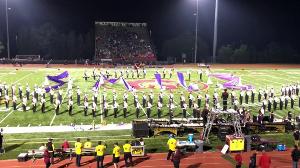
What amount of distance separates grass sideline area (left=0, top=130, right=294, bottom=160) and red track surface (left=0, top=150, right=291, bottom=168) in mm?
864

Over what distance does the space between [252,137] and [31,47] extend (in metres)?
50.0

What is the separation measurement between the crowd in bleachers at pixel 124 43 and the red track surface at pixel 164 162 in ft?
141

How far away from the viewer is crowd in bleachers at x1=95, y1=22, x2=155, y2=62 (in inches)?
2406

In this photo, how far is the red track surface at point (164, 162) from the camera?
15.7 m

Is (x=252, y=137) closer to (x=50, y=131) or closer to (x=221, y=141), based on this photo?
(x=221, y=141)

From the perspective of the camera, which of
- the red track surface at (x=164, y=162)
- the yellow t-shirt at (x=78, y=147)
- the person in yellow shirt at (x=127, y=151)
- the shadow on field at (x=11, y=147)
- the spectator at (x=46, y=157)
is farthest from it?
the shadow on field at (x=11, y=147)

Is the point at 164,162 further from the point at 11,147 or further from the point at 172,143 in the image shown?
the point at 11,147

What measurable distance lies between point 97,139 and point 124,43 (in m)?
47.3

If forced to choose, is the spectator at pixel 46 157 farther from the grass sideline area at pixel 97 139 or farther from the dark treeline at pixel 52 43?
the dark treeline at pixel 52 43

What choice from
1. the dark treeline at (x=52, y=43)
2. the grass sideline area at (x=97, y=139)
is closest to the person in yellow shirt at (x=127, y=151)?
the grass sideline area at (x=97, y=139)

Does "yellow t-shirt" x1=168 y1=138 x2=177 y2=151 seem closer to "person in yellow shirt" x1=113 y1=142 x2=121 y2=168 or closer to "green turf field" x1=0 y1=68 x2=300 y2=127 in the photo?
"person in yellow shirt" x1=113 y1=142 x2=121 y2=168

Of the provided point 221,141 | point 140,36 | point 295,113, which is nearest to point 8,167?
point 221,141

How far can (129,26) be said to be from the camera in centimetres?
6919

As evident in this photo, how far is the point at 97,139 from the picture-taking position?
62.5 feet
